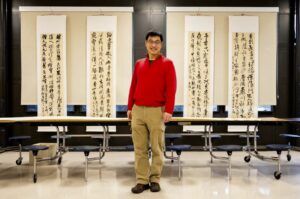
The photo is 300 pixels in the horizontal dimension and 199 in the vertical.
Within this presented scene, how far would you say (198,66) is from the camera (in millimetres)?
5996

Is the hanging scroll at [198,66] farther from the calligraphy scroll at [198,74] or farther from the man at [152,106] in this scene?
the man at [152,106]

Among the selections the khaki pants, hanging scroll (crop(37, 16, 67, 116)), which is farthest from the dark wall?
the khaki pants

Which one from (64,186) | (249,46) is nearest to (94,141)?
(64,186)

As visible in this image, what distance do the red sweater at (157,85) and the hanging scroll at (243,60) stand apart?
10.1 feet

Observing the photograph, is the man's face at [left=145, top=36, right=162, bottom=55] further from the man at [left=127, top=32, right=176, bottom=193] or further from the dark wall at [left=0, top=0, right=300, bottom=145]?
the dark wall at [left=0, top=0, right=300, bottom=145]

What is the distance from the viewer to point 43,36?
Result: 235 inches

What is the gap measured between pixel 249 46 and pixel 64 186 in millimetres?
4239

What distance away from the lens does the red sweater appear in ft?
10.5

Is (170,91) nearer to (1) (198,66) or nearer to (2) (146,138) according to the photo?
(2) (146,138)

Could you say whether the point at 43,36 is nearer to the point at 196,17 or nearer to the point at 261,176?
the point at 196,17

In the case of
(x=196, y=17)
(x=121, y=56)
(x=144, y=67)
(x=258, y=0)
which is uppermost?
(x=258, y=0)

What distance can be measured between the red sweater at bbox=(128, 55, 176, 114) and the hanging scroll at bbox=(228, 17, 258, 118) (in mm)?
3067

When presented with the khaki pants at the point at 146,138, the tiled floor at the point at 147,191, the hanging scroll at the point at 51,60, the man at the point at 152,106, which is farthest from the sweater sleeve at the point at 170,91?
the hanging scroll at the point at 51,60

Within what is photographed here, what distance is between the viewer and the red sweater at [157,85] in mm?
3193
